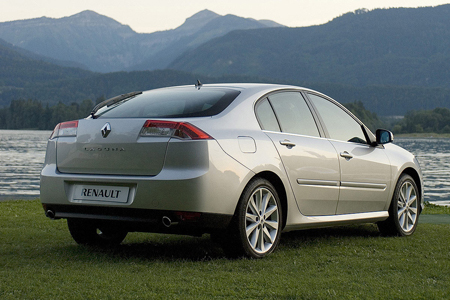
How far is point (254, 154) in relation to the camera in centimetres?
537

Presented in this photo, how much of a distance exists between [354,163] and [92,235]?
2.83m

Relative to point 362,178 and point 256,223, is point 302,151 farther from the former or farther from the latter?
point 362,178

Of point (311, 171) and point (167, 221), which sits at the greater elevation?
point (311, 171)

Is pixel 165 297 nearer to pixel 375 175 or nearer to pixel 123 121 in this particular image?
pixel 123 121

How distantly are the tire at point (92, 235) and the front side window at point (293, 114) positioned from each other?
1.95m

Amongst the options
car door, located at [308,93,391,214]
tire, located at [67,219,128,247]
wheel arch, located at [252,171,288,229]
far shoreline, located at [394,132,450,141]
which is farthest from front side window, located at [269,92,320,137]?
far shoreline, located at [394,132,450,141]

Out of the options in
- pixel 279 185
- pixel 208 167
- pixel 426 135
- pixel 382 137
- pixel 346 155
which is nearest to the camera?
pixel 208 167

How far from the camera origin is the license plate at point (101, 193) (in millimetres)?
5160

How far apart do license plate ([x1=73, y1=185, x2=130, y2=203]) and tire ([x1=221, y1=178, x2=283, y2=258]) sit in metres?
0.90

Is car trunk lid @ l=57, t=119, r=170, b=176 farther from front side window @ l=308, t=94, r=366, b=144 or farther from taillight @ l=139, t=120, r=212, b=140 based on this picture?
front side window @ l=308, t=94, r=366, b=144

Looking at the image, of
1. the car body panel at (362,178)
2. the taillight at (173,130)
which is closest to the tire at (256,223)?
the taillight at (173,130)

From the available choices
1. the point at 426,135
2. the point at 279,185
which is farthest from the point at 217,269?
the point at 426,135

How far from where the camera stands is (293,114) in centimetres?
621

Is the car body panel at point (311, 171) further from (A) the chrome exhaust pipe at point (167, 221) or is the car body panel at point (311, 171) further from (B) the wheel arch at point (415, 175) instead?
(B) the wheel arch at point (415, 175)
